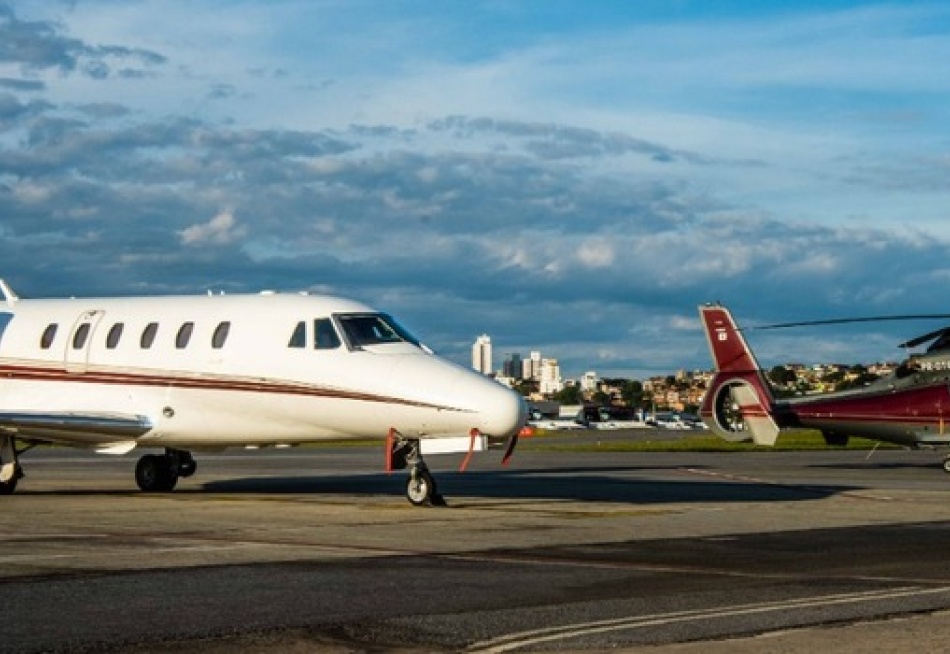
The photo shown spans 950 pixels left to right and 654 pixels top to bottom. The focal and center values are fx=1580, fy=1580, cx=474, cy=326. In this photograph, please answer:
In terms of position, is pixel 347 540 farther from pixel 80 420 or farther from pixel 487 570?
pixel 80 420

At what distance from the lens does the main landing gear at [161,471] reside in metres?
29.3

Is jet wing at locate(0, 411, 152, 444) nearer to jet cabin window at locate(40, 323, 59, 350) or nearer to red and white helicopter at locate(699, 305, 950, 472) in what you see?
jet cabin window at locate(40, 323, 59, 350)

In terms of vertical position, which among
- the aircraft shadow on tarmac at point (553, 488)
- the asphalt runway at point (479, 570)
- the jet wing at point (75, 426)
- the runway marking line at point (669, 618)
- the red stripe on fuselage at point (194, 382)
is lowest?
the runway marking line at point (669, 618)

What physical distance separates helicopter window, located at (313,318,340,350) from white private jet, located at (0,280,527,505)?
22mm

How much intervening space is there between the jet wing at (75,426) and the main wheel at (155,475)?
2.53m

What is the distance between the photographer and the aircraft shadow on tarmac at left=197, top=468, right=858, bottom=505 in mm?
27578

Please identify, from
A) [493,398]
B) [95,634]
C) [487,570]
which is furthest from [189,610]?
[493,398]

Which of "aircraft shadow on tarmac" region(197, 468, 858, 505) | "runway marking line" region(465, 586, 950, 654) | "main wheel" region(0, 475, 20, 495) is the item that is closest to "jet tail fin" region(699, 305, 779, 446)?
"aircraft shadow on tarmac" region(197, 468, 858, 505)

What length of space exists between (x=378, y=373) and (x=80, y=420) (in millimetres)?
5403

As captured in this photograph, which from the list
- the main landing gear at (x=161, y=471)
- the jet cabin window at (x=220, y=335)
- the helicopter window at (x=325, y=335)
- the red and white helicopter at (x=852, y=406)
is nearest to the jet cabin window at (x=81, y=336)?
the main landing gear at (x=161, y=471)

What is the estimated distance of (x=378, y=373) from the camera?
24078 millimetres

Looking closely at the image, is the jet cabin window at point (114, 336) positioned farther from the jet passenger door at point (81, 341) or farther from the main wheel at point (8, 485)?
the main wheel at point (8, 485)

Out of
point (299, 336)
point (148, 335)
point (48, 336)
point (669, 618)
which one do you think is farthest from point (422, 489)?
point (669, 618)

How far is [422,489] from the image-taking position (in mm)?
24156
